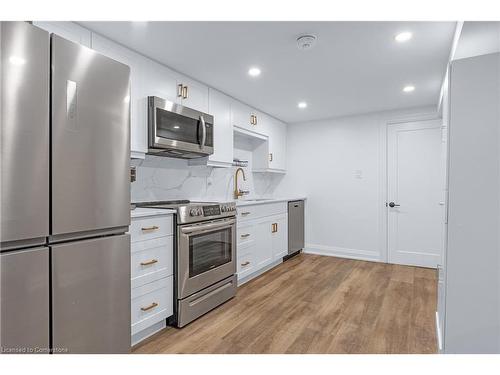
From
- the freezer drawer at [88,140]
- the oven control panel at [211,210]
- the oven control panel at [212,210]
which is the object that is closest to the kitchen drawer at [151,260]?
the oven control panel at [212,210]

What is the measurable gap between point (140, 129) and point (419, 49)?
7.62 ft

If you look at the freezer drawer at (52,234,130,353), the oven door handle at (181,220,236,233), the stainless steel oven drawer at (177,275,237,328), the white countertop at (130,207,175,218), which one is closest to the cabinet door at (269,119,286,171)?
the oven door handle at (181,220,236,233)

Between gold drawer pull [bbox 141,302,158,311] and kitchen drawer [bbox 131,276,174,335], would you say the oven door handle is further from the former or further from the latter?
gold drawer pull [bbox 141,302,158,311]

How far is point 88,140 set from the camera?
1.40 m

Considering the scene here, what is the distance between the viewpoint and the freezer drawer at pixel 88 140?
1286mm

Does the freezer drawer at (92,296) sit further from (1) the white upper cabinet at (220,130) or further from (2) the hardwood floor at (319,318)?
(1) the white upper cabinet at (220,130)

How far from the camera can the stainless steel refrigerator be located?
3.71 ft

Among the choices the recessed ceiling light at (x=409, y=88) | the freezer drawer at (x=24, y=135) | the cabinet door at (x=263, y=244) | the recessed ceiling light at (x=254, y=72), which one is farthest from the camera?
the cabinet door at (x=263, y=244)

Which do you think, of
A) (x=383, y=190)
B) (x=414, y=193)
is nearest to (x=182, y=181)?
(x=383, y=190)

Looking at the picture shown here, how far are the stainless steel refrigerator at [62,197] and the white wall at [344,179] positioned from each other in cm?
368

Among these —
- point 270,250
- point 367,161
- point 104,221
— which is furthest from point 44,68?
point 367,161

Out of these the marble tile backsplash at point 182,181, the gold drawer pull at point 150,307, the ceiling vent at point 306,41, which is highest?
the ceiling vent at point 306,41

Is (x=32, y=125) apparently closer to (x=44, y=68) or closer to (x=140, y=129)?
(x=44, y=68)

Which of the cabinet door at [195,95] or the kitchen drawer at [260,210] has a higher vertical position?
the cabinet door at [195,95]
